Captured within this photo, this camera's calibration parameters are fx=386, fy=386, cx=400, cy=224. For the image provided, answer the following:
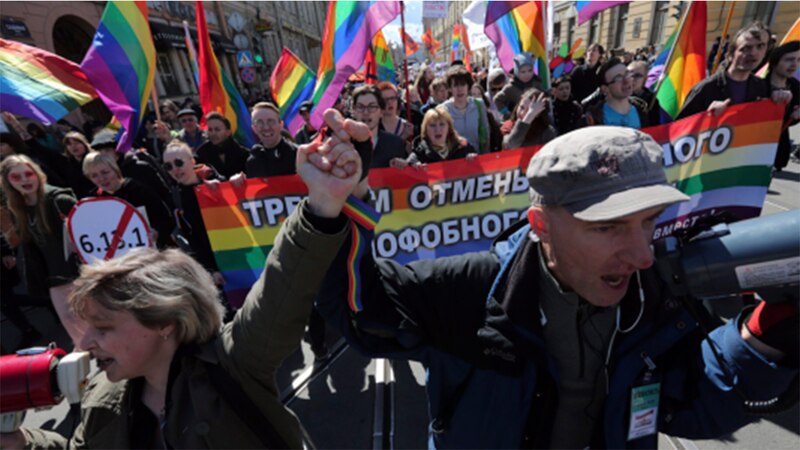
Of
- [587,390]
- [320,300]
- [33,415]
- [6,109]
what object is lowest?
[33,415]

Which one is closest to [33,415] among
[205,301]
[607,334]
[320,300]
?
[205,301]

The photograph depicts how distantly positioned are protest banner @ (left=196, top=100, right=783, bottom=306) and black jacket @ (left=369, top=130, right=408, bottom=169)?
566mm

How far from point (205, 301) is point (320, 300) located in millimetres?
544

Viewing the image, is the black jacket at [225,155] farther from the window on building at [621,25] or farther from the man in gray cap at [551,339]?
the window on building at [621,25]

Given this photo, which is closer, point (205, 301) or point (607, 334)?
point (607, 334)

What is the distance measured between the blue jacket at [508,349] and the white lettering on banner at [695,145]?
2.50m

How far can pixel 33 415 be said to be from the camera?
3.12 m

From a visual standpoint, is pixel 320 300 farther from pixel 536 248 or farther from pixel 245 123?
pixel 245 123

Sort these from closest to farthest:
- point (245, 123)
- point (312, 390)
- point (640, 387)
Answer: point (640, 387) → point (312, 390) → point (245, 123)

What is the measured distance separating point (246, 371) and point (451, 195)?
217 cm

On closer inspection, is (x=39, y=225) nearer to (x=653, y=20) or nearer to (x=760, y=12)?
(x=760, y=12)

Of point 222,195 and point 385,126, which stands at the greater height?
point 385,126

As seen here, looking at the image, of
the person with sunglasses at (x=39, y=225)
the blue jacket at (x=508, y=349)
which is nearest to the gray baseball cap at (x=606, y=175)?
the blue jacket at (x=508, y=349)

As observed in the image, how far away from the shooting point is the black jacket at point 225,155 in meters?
4.37
